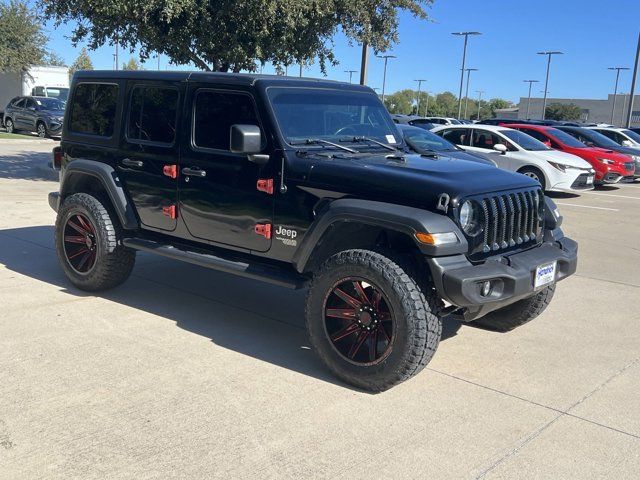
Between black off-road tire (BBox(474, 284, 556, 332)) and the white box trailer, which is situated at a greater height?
the white box trailer

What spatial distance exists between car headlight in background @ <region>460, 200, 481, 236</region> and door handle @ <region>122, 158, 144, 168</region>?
8.96 ft

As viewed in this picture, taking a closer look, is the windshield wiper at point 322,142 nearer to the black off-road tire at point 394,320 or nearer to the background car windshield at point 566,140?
the black off-road tire at point 394,320

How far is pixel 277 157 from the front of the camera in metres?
4.65

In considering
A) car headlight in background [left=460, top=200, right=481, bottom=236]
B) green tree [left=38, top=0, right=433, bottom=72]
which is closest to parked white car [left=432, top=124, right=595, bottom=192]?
green tree [left=38, top=0, right=433, bottom=72]

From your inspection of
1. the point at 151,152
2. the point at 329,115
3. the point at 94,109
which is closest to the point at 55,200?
the point at 94,109

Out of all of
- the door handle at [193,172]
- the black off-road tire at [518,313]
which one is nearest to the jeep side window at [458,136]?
the black off-road tire at [518,313]

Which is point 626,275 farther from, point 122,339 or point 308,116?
point 122,339

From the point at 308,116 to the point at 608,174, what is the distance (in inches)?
529

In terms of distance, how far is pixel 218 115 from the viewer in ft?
16.6

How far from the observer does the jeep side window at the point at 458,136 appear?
49.7 feet

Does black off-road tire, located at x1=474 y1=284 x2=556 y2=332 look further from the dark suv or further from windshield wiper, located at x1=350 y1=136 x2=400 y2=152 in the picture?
the dark suv

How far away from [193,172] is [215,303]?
1.35 metres

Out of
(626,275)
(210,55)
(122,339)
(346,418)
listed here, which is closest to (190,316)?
(122,339)

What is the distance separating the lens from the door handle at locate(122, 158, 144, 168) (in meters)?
5.51
